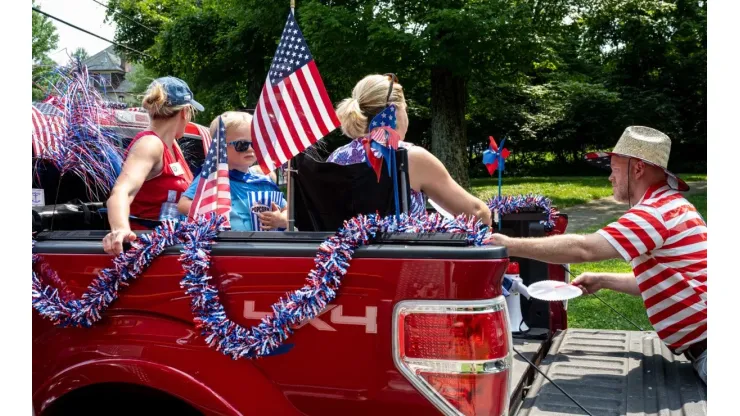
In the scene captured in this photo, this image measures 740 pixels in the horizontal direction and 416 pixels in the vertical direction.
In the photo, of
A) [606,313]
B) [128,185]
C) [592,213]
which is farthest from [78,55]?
[592,213]

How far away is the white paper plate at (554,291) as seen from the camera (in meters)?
2.77

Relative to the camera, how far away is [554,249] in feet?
9.66

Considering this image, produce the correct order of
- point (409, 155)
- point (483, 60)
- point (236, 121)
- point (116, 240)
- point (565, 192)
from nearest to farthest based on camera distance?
1. point (116, 240)
2. point (409, 155)
3. point (236, 121)
4. point (483, 60)
5. point (565, 192)

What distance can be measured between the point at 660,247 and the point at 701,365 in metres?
0.56

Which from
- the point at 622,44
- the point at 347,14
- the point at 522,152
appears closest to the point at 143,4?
the point at 347,14

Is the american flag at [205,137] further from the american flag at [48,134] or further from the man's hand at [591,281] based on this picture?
the man's hand at [591,281]

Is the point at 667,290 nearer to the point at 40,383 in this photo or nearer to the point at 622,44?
the point at 40,383

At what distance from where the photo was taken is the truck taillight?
183 centimetres

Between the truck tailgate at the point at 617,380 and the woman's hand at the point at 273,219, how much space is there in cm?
130

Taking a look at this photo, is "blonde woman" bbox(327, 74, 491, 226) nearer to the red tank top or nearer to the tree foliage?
the red tank top

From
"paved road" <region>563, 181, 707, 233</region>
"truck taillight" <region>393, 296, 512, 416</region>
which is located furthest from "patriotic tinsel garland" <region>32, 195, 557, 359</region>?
"paved road" <region>563, 181, 707, 233</region>

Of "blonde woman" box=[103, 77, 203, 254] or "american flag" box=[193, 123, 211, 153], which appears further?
"american flag" box=[193, 123, 211, 153]

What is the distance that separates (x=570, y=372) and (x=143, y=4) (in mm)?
30451

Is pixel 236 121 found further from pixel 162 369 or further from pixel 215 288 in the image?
pixel 162 369
